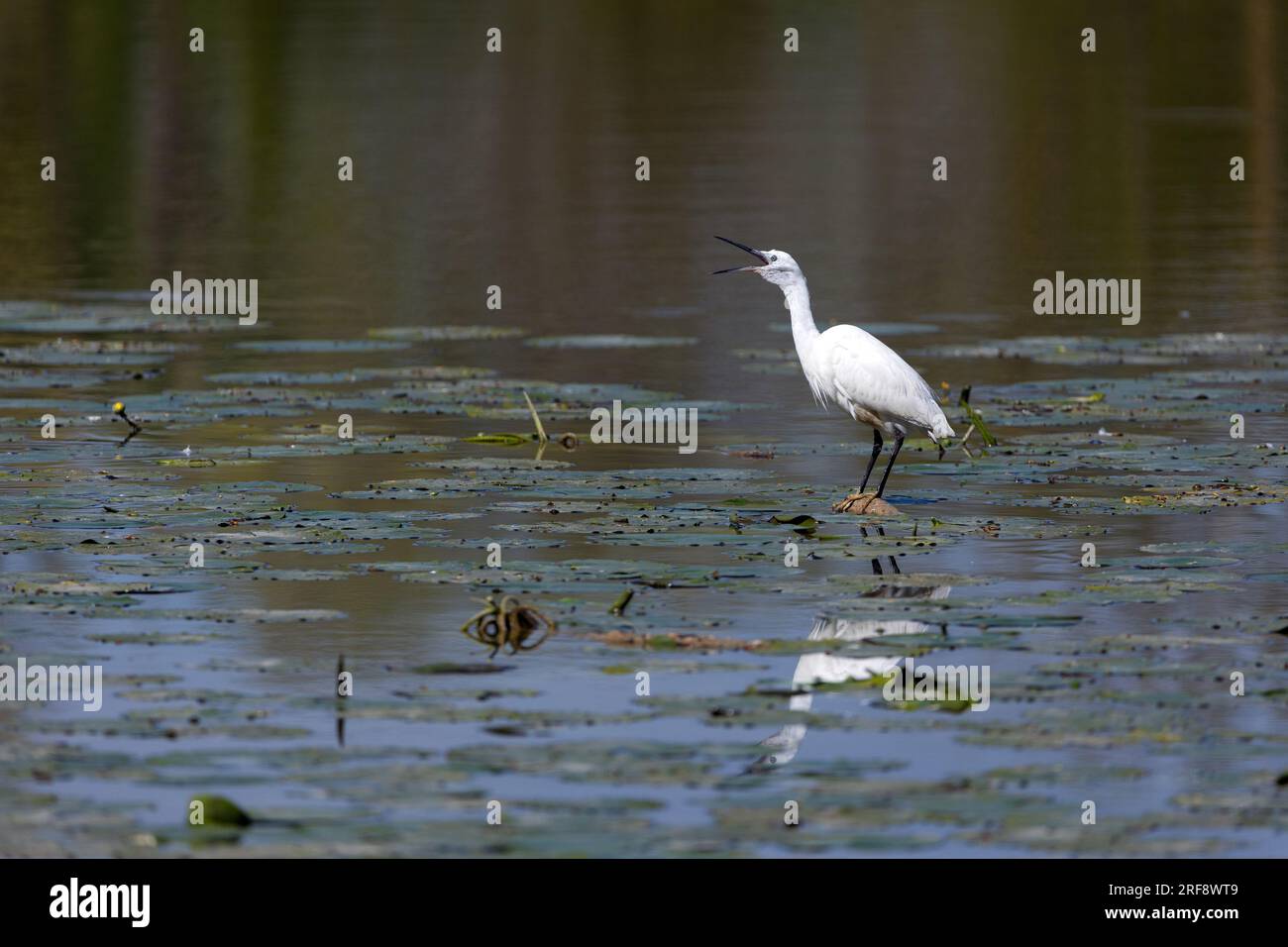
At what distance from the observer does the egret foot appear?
473 inches

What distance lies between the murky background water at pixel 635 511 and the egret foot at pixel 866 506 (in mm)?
268

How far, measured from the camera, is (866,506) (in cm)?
1207

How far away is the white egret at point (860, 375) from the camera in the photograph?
12.5 meters

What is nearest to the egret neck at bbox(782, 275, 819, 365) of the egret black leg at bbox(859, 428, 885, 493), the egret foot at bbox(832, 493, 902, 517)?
the egret black leg at bbox(859, 428, 885, 493)

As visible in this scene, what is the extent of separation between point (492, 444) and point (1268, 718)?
7.08m

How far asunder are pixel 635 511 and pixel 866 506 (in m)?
1.21

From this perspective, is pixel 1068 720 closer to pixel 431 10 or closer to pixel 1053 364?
pixel 1053 364

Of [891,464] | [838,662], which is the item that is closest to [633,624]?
[838,662]

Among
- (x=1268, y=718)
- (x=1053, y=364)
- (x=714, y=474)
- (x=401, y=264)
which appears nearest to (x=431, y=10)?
(x=401, y=264)

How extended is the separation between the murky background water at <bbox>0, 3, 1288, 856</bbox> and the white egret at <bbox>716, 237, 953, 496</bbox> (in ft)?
1.48

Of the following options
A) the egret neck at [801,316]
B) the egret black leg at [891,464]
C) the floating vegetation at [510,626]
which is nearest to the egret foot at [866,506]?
the egret black leg at [891,464]

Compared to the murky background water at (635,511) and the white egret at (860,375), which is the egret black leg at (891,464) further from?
the murky background water at (635,511)

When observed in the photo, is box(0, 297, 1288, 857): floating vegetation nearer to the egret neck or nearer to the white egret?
the white egret

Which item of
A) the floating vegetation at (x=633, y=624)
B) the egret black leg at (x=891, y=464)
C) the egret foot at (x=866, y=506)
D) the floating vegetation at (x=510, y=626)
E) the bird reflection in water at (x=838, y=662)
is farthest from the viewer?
the egret black leg at (x=891, y=464)
